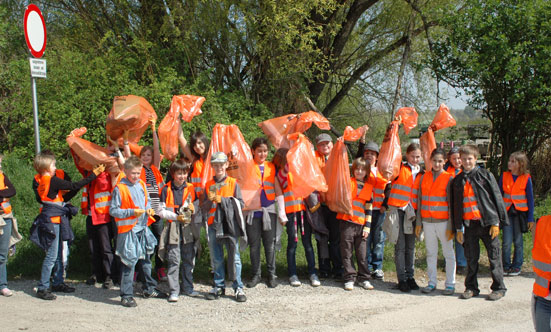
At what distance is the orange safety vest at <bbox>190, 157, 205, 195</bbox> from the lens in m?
5.86

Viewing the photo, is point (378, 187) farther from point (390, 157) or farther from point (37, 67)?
point (37, 67)

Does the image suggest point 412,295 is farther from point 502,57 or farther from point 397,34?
Answer: point 397,34

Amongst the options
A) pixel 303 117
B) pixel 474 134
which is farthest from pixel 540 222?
pixel 474 134

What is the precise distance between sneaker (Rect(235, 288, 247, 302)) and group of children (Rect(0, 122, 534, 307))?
1 cm

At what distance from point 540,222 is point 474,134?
721 cm

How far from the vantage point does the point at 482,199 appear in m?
5.55

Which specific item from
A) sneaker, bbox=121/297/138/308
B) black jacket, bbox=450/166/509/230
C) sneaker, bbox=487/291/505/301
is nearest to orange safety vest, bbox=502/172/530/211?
black jacket, bbox=450/166/509/230

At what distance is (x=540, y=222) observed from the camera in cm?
340

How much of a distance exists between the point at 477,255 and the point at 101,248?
14.7 ft

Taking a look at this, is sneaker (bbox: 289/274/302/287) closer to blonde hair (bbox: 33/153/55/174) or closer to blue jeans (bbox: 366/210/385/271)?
blue jeans (bbox: 366/210/385/271)

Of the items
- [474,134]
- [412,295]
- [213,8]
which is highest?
[213,8]

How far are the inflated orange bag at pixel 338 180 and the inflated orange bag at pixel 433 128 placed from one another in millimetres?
1200

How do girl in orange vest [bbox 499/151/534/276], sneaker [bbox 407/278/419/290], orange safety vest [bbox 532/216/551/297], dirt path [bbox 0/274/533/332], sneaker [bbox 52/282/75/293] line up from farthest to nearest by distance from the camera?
1. girl in orange vest [bbox 499/151/534/276]
2. sneaker [bbox 407/278/419/290]
3. sneaker [bbox 52/282/75/293]
4. dirt path [bbox 0/274/533/332]
5. orange safety vest [bbox 532/216/551/297]

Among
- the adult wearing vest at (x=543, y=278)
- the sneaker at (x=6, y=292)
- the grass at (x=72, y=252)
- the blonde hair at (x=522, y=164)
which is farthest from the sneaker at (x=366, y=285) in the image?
the sneaker at (x=6, y=292)
